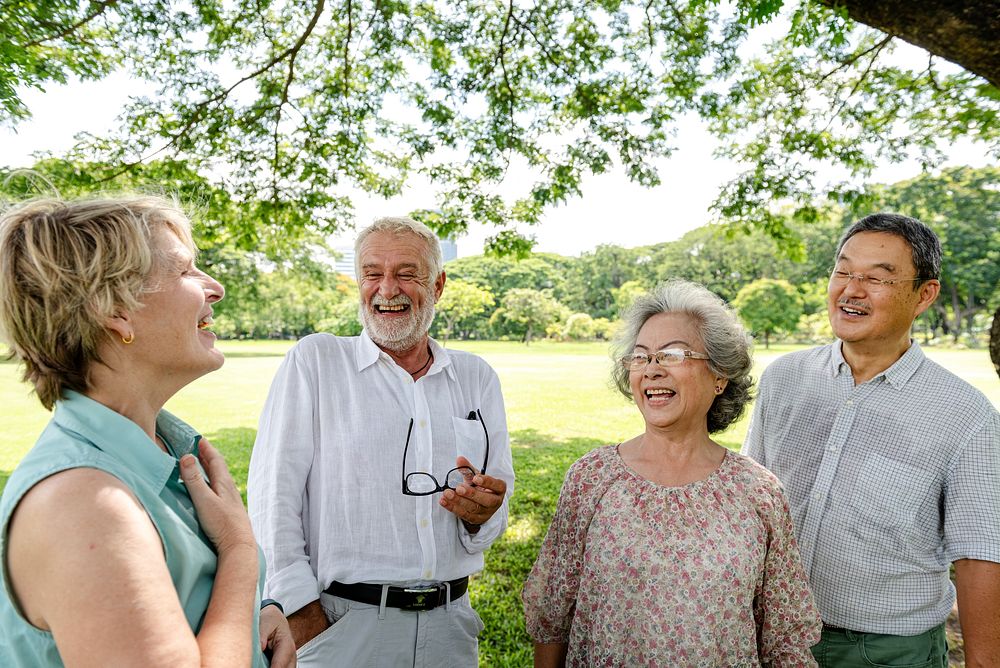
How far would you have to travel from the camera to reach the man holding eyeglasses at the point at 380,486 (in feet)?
7.57

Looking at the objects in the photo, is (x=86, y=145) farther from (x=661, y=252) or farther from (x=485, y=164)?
(x=661, y=252)

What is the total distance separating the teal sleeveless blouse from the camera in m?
1.07

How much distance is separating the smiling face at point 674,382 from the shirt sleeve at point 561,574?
1.20 feet

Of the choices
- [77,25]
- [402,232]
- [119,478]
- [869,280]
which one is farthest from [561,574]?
[77,25]

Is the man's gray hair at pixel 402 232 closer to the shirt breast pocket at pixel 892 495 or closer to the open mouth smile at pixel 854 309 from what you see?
the open mouth smile at pixel 854 309

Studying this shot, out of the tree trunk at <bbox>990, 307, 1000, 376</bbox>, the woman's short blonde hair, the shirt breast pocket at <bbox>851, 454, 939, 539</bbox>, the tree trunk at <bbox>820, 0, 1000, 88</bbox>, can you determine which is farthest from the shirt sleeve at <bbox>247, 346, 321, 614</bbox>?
the tree trunk at <bbox>990, 307, 1000, 376</bbox>

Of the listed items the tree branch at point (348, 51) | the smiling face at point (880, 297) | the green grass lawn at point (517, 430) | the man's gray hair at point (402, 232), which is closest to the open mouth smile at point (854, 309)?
the smiling face at point (880, 297)

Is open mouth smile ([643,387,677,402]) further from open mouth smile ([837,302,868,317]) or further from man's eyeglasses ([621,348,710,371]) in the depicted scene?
open mouth smile ([837,302,868,317])

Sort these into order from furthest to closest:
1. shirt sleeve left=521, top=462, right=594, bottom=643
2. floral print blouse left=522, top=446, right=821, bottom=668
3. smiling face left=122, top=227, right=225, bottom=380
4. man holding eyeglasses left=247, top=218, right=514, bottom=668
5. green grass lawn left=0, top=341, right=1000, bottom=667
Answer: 1. green grass lawn left=0, top=341, right=1000, bottom=667
2. man holding eyeglasses left=247, top=218, right=514, bottom=668
3. shirt sleeve left=521, top=462, right=594, bottom=643
4. floral print blouse left=522, top=446, right=821, bottom=668
5. smiling face left=122, top=227, right=225, bottom=380

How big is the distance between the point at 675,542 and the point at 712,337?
0.77m

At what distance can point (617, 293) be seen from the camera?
7175 centimetres

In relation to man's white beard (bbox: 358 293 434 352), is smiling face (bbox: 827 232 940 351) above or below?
above

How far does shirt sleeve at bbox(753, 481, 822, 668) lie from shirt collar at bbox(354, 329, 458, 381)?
4.61 feet

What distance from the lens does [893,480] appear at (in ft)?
7.87
